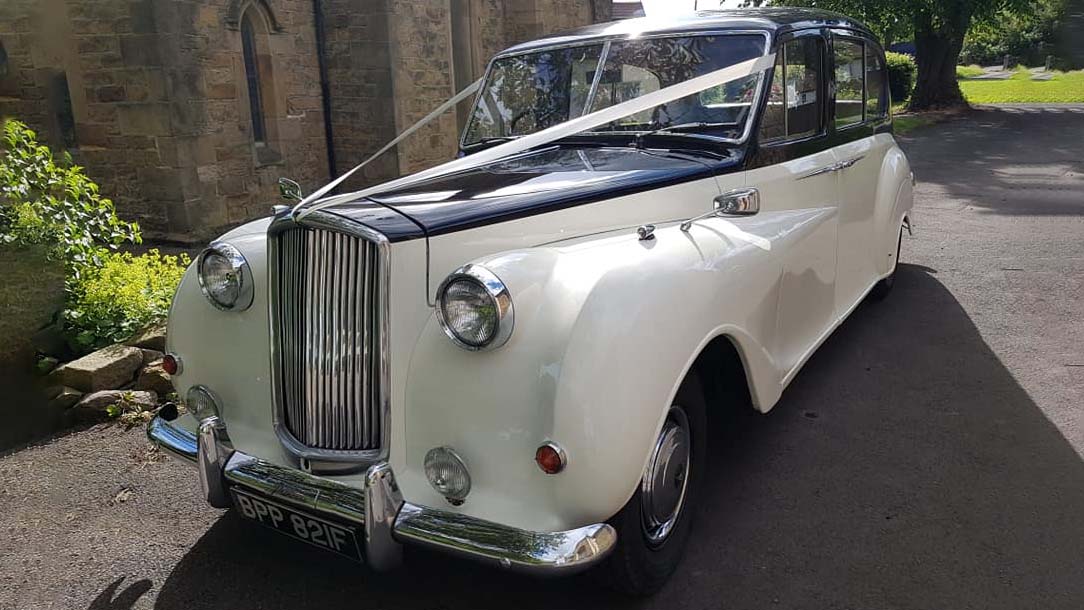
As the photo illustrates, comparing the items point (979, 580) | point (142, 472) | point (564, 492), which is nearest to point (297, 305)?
point (564, 492)

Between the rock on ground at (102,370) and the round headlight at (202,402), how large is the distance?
193cm

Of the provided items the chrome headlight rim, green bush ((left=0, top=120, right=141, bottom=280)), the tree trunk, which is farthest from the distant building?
the tree trunk

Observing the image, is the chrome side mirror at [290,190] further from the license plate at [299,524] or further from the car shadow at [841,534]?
the car shadow at [841,534]

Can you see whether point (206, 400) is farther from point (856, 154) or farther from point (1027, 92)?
point (1027, 92)

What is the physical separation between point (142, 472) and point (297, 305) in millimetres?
1753

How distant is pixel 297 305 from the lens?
256 cm

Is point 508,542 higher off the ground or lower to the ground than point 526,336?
lower

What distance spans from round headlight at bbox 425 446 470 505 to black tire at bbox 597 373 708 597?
0.47 metres

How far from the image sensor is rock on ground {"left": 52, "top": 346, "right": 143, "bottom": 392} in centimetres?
439

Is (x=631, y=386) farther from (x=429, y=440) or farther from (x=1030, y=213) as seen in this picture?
(x=1030, y=213)

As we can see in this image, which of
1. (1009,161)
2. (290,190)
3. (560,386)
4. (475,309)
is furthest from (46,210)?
(1009,161)

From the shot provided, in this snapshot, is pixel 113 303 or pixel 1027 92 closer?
pixel 113 303

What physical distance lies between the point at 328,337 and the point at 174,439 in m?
0.83

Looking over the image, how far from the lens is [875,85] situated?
17.1 feet
